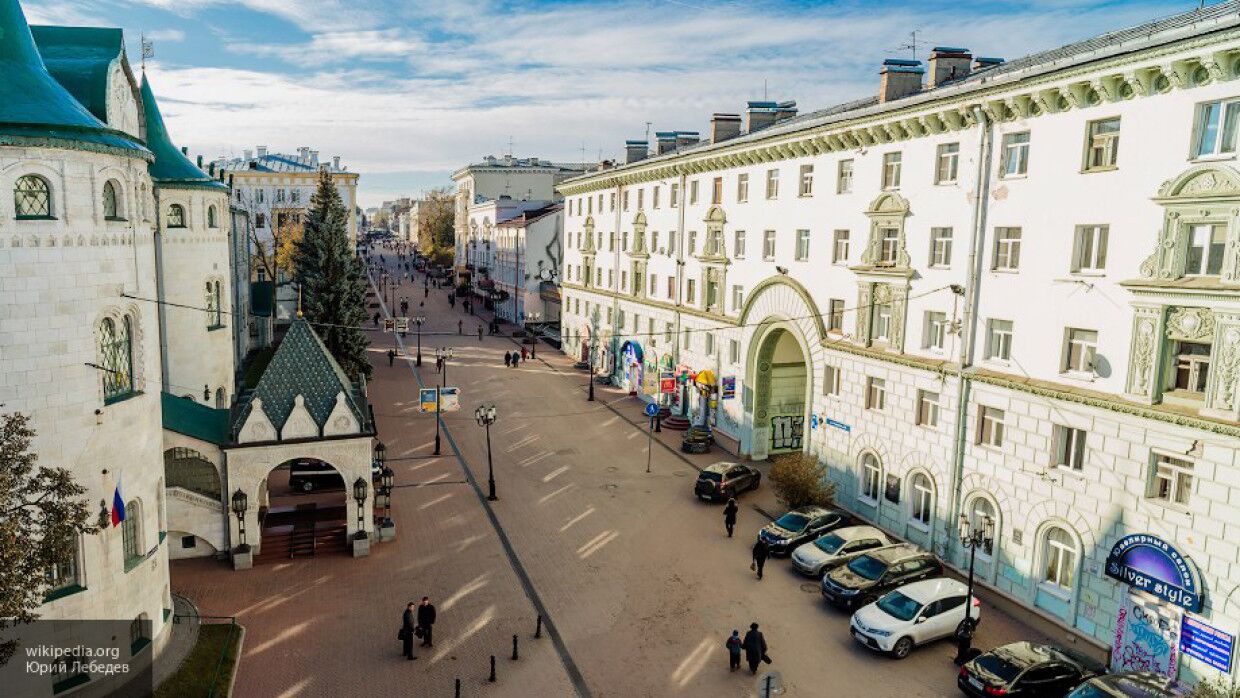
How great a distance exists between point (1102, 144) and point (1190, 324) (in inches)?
206

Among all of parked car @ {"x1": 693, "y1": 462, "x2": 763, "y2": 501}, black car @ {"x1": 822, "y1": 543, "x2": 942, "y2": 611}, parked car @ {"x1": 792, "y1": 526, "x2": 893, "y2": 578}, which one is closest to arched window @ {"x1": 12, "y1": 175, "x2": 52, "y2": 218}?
black car @ {"x1": 822, "y1": 543, "x2": 942, "y2": 611}

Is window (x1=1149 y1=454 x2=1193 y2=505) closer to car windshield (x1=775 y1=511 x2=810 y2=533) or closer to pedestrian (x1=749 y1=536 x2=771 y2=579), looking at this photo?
pedestrian (x1=749 y1=536 x2=771 y2=579)

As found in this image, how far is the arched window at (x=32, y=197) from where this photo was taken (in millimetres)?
14445

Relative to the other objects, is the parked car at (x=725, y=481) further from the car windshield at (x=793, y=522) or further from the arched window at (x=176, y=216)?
the arched window at (x=176, y=216)

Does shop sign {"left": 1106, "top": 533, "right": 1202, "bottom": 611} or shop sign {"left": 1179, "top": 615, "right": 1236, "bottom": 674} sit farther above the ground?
shop sign {"left": 1106, "top": 533, "right": 1202, "bottom": 611}

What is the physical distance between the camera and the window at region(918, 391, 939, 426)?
82.2 ft

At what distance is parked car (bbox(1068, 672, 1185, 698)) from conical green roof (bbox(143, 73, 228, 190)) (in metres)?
31.3

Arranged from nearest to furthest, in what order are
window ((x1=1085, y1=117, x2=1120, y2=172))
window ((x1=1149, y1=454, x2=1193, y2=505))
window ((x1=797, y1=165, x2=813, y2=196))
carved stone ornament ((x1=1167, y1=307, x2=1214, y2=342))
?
carved stone ornament ((x1=1167, y1=307, x2=1214, y2=342)) → window ((x1=1149, y1=454, x2=1193, y2=505)) → window ((x1=1085, y1=117, x2=1120, y2=172)) → window ((x1=797, y1=165, x2=813, y2=196))

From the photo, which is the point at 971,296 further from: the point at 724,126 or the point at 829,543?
the point at 724,126

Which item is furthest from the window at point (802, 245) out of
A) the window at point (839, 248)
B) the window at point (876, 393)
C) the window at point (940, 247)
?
the window at point (940, 247)

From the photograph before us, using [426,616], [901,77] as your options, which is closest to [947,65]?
[901,77]

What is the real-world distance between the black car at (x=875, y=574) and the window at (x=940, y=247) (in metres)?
9.11

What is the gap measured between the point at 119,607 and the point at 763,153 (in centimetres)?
2839

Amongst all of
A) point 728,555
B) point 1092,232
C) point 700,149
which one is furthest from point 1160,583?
point 700,149
